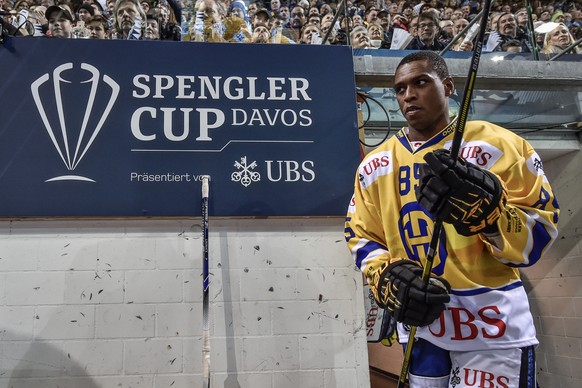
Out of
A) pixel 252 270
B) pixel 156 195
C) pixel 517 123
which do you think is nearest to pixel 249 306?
pixel 252 270

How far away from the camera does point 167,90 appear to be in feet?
7.87

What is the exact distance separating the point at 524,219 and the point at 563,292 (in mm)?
2923

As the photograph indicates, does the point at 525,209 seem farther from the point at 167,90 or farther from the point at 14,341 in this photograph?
the point at 14,341

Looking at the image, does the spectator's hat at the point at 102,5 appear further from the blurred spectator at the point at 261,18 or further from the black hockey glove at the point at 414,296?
the black hockey glove at the point at 414,296

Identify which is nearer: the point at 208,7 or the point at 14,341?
the point at 14,341

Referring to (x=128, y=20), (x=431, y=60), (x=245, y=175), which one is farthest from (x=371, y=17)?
(x=431, y=60)

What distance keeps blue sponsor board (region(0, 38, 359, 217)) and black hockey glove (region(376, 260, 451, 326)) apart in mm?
982

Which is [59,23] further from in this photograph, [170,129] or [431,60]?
[431,60]

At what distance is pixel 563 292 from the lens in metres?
3.71

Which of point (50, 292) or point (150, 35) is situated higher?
point (150, 35)

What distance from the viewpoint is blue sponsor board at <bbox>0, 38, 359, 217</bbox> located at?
222 cm

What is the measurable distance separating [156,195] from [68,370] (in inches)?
33.0

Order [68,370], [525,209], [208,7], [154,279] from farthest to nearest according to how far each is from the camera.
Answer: [208,7] < [154,279] < [68,370] < [525,209]

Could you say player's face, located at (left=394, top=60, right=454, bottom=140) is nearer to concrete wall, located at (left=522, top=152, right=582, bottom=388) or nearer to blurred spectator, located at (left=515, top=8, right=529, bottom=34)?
concrete wall, located at (left=522, top=152, right=582, bottom=388)
